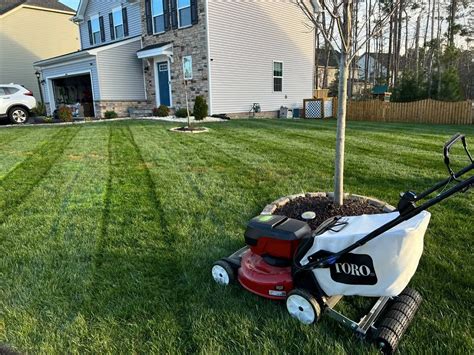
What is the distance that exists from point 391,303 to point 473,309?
0.50m

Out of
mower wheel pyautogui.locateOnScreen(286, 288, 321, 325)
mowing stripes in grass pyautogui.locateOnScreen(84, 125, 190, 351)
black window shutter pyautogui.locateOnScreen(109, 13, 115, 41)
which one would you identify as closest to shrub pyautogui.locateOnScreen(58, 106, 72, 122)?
black window shutter pyautogui.locateOnScreen(109, 13, 115, 41)

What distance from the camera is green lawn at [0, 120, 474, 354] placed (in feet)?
6.24

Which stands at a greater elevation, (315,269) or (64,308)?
(315,269)

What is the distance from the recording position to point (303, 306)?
196cm

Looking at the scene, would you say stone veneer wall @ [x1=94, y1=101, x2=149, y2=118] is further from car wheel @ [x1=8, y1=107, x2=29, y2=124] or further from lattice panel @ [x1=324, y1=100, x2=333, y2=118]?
lattice panel @ [x1=324, y1=100, x2=333, y2=118]

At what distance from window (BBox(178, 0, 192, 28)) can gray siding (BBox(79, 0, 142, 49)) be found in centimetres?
337

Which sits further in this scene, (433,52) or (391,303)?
(433,52)

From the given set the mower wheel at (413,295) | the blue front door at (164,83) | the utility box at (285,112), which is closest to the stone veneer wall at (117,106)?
the blue front door at (164,83)

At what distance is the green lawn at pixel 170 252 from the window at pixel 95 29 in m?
17.1

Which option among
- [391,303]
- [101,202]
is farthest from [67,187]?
[391,303]

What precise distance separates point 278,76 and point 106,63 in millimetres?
8529

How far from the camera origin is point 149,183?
477 centimetres

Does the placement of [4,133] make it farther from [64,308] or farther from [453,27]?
[453,27]

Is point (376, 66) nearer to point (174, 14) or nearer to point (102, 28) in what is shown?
point (174, 14)
